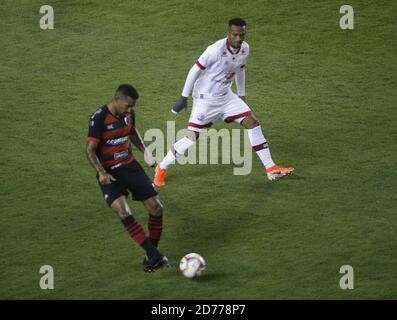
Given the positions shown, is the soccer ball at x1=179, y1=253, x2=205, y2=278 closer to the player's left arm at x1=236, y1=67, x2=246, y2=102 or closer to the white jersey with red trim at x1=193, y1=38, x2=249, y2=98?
the white jersey with red trim at x1=193, y1=38, x2=249, y2=98

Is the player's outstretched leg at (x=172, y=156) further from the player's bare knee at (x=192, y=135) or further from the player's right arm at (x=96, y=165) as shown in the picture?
the player's right arm at (x=96, y=165)

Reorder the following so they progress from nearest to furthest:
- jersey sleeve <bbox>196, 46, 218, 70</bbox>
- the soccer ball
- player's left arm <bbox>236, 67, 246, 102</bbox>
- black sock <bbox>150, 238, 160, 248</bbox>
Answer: the soccer ball
black sock <bbox>150, 238, 160, 248</bbox>
jersey sleeve <bbox>196, 46, 218, 70</bbox>
player's left arm <bbox>236, 67, 246, 102</bbox>

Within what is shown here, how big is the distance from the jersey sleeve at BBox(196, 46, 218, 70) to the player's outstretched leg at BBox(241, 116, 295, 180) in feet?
2.84

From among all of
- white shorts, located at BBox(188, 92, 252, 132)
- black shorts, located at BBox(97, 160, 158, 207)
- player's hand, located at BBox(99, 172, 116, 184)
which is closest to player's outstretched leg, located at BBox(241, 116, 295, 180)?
white shorts, located at BBox(188, 92, 252, 132)

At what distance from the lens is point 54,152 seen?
45.3 feet

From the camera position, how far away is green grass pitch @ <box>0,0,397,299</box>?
34.9 feet

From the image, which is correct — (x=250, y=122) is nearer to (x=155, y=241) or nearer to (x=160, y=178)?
(x=160, y=178)

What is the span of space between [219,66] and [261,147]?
3.77ft

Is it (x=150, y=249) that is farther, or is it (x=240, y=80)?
(x=240, y=80)

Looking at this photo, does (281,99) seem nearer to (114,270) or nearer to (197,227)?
(197,227)

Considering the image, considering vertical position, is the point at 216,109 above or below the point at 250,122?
above

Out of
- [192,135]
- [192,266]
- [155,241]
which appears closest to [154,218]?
[155,241]

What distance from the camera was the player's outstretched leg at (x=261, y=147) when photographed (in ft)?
42.2

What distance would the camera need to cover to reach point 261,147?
12.9 metres
